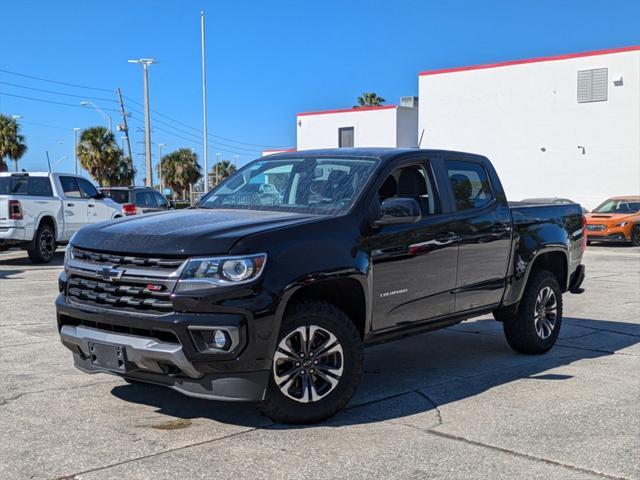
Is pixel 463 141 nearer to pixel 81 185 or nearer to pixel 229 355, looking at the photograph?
pixel 81 185

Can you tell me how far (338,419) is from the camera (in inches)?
205

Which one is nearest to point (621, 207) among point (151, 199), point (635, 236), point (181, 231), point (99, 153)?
point (635, 236)

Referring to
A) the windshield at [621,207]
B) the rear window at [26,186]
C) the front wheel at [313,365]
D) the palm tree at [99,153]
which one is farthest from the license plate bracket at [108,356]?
the palm tree at [99,153]

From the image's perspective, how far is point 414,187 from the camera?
6273mm

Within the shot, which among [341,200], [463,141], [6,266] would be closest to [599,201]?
[463,141]

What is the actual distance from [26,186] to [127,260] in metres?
13.1

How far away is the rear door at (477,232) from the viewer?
21.0 feet

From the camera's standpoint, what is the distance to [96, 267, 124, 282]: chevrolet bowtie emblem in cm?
478

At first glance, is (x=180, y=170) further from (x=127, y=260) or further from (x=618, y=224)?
(x=127, y=260)

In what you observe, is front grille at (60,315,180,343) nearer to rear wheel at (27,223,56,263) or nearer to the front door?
the front door

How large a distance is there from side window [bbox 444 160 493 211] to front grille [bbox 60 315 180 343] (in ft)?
9.56

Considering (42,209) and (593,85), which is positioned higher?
(593,85)

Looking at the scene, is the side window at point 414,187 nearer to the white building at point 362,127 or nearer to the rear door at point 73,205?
the rear door at point 73,205

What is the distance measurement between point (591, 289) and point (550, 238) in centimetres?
585
